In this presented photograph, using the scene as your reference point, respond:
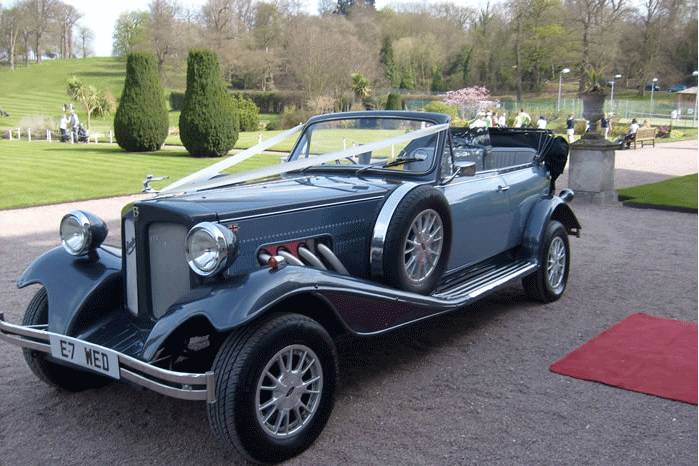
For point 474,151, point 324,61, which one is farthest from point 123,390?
point 324,61

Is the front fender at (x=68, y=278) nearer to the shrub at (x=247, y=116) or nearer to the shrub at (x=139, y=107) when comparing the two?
the shrub at (x=139, y=107)

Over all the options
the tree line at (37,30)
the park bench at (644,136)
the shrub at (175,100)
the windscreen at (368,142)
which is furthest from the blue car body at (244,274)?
the tree line at (37,30)

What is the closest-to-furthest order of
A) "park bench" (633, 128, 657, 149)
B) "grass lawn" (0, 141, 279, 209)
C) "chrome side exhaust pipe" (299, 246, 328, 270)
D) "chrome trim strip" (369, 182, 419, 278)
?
1. "chrome side exhaust pipe" (299, 246, 328, 270)
2. "chrome trim strip" (369, 182, 419, 278)
3. "grass lawn" (0, 141, 279, 209)
4. "park bench" (633, 128, 657, 149)

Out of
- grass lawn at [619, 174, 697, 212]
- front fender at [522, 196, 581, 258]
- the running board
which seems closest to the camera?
the running board

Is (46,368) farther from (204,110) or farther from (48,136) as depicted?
(48,136)

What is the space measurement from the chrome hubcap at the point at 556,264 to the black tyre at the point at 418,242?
83.7 inches

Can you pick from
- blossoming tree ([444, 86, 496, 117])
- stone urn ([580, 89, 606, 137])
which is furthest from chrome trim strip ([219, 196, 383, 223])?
blossoming tree ([444, 86, 496, 117])

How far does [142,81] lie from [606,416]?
2344cm

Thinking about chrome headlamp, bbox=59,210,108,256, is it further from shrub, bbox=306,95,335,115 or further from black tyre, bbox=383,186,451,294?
shrub, bbox=306,95,335,115

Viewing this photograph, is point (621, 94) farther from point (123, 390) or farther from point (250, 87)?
point (123, 390)

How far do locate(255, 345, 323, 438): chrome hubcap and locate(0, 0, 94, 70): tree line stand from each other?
8158 cm

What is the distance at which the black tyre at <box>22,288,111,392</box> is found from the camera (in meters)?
4.12

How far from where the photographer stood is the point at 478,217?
18.0ft

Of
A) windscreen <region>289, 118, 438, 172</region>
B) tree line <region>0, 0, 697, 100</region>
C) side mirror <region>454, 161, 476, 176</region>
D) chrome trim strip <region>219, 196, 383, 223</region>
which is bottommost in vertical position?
chrome trim strip <region>219, 196, 383, 223</region>
